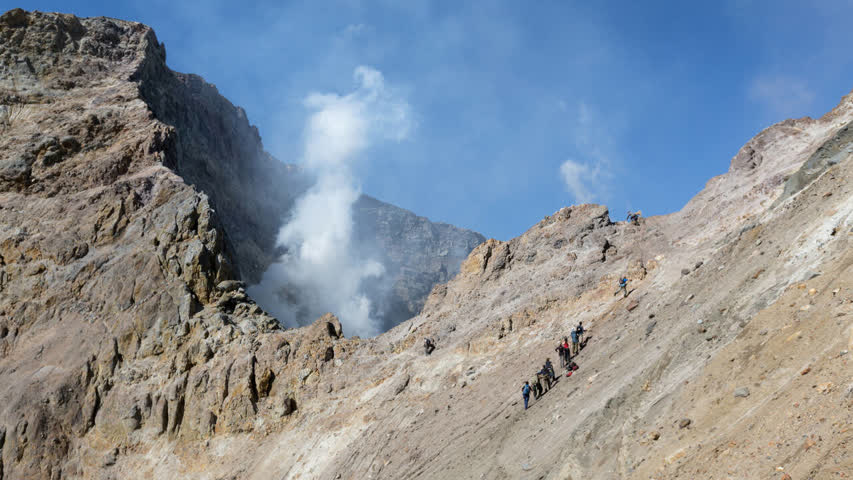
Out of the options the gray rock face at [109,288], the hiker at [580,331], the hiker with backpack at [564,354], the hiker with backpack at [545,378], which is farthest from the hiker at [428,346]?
the hiker with backpack at [545,378]

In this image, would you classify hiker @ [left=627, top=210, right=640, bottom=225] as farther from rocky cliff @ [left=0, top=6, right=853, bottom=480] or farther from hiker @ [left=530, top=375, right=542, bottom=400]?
hiker @ [left=530, top=375, right=542, bottom=400]

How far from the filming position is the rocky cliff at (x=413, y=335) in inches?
620

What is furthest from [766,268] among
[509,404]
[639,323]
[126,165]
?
[126,165]

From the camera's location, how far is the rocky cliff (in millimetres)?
15758

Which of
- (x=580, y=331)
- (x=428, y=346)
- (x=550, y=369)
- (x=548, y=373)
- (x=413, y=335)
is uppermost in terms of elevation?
(x=413, y=335)

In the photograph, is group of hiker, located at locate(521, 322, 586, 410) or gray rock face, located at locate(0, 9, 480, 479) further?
gray rock face, located at locate(0, 9, 480, 479)

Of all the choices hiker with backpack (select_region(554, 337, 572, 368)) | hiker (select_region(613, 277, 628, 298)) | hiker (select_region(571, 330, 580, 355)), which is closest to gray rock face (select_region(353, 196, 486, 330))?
hiker (select_region(613, 277, 628, 298))

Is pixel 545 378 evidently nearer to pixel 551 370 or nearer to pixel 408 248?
pixel 551 370

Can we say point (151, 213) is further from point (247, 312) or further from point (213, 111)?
point (213, 111)

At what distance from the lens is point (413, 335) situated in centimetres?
4075

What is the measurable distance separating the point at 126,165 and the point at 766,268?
52801 millimetres

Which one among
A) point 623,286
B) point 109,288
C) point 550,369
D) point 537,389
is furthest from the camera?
point 109,288

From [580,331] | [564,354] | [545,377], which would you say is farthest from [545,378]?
[580,331]

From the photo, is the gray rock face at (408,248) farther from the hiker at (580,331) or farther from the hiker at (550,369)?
the hiker at (550,369)
